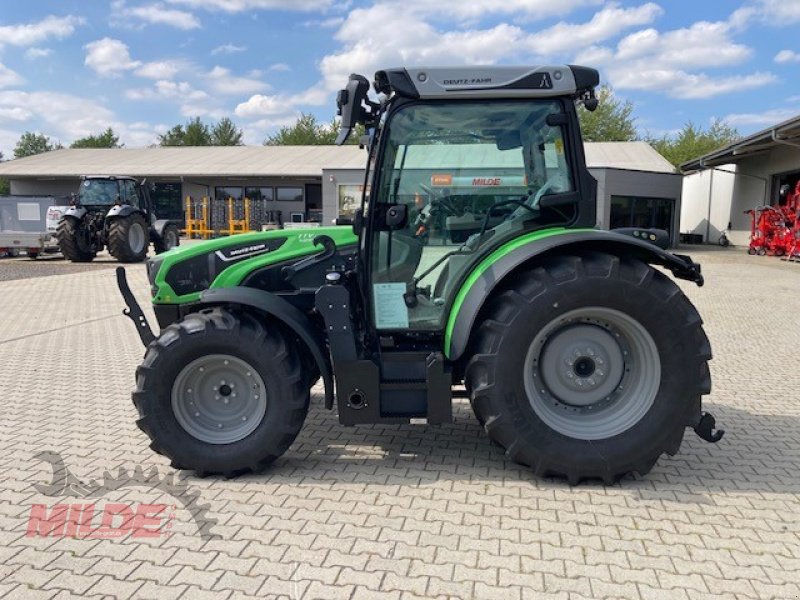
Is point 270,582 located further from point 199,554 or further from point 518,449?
point 518,449

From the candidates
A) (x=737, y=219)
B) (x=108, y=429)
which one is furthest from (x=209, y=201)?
(x=108, y=429)

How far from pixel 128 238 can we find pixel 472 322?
52.3 feet

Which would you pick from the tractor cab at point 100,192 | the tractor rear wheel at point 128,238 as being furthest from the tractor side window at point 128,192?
the tractor rear wheel at point 128,238

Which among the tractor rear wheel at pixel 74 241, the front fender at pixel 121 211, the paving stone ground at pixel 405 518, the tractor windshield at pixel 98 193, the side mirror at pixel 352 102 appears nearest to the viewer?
the paving stone ground at pixel 405 518

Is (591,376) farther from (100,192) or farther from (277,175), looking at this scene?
(277,175)

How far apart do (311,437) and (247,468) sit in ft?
2.56

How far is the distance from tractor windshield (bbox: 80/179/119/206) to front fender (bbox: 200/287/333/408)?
16725mm

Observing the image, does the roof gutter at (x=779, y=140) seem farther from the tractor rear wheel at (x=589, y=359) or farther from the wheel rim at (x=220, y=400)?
the wheel rim at (x=220, y=400)

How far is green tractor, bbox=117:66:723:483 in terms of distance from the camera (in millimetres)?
3568

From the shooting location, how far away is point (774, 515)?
11.0 feet

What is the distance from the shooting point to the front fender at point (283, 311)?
3.70 m

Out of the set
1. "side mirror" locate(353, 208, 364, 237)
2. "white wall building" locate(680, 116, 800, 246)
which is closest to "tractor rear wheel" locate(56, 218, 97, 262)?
"side mirror" locate(353, 208, 364, 237)

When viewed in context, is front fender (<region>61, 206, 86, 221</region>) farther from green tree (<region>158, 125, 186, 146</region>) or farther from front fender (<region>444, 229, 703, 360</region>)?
green tree (<region>158, 125, 186, 146</region>)

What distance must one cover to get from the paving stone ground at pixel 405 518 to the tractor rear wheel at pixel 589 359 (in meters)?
0.24
